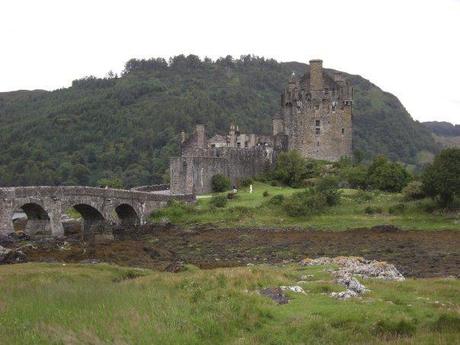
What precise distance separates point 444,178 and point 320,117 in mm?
27141

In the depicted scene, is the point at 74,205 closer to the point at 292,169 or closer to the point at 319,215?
the point at 319,215

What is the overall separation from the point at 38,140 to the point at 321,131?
8264cm

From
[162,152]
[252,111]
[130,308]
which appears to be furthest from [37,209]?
[252,111]

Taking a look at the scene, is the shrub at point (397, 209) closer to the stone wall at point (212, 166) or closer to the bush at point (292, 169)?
the bush at point (292, 169)

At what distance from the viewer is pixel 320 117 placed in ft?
270

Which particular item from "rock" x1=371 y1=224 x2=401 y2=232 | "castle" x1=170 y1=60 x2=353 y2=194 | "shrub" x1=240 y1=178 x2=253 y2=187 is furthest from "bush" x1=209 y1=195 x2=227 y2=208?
"castle" x1=170 y1=60 x2=353 y2=194

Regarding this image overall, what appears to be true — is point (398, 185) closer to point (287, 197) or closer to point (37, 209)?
point (287, 197)

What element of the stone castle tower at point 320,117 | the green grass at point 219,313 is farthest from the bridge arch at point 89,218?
the green grass at point 219,313

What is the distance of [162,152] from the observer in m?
140

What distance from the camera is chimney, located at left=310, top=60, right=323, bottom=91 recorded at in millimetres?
82375

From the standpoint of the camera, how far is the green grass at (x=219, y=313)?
16.8m

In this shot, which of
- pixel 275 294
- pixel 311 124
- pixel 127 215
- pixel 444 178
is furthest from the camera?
pixel 311 124

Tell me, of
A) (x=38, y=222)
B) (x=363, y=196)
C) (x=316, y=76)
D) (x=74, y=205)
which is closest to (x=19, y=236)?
(x=38, y=222)

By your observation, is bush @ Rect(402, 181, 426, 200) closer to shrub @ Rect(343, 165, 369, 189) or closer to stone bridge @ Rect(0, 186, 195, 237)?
shrub @ Rect(343, 165, 369, 189)
